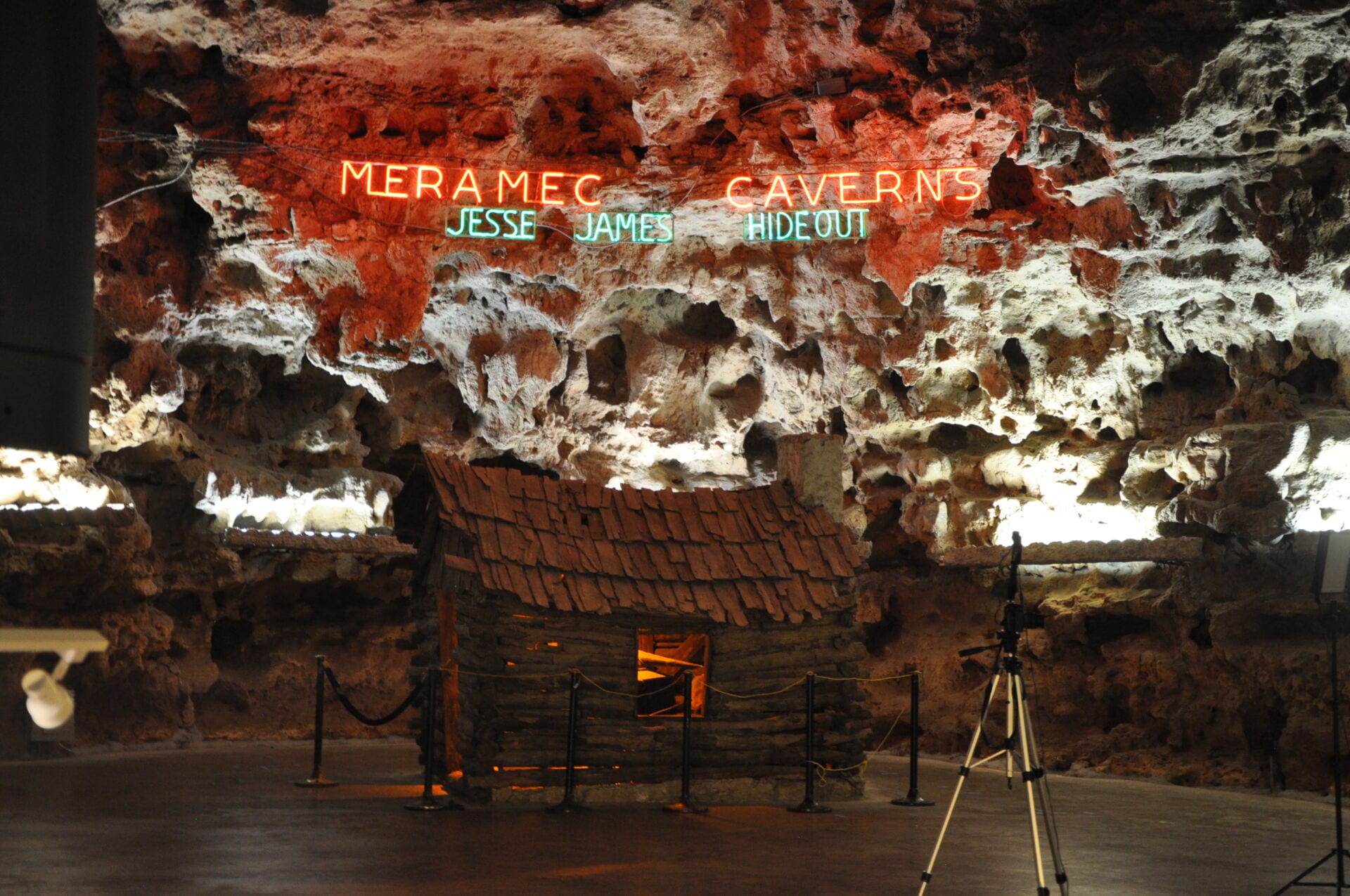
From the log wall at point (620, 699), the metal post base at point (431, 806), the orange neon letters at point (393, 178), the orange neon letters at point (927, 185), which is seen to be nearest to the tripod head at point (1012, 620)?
the log wall at point (620, 699)

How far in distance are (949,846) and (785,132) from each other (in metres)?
11.7

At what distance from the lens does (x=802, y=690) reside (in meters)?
12.6

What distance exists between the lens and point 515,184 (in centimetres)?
1833

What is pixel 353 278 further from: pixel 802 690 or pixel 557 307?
pixel 802 690

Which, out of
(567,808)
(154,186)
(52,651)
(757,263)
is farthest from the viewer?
(757,263)

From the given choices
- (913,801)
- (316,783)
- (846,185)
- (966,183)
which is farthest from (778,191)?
(316,783)

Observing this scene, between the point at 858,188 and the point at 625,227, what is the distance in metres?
3.46

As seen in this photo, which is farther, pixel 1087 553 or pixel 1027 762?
pixel 1087 553

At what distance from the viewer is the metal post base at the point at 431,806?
37.2 ft

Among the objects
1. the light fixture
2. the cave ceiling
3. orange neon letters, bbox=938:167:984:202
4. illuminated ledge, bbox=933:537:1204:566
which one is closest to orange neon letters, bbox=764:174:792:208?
the cave ceiling

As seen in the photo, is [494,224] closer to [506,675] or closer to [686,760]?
[506,675]

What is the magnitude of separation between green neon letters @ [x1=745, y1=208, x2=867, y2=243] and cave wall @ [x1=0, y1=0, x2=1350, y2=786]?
513 millimetres

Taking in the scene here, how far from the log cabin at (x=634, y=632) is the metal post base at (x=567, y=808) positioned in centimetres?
28

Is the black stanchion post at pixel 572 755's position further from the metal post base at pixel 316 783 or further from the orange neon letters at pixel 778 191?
the orange neon letters at pixel 778 191
